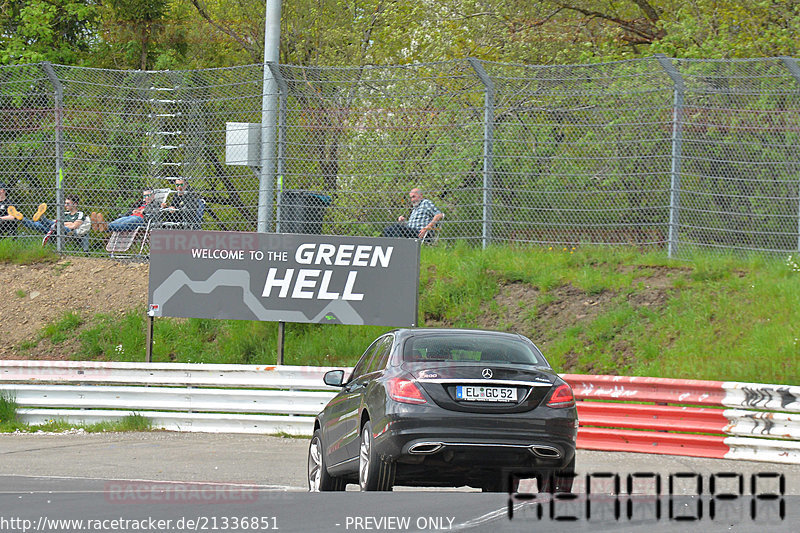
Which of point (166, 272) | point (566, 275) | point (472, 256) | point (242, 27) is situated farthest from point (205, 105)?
point (242, 27)

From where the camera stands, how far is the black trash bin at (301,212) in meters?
17.9

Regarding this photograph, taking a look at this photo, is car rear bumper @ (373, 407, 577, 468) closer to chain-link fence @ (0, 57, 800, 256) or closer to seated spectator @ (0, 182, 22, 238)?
chain-link fence @ (0, 57, 800, 256)

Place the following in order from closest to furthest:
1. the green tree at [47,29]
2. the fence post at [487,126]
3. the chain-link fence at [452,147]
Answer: the chain-link fence at [452,147], the fence post at [487,126], the green tree at [47,29]

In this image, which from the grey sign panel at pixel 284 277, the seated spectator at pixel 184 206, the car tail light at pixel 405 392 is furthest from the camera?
the seated spectator at pixel 184 206

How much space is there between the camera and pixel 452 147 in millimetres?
17422

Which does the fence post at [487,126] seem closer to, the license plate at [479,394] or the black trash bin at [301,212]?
the black trash bin at [301,212]

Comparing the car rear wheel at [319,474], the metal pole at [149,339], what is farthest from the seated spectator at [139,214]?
the car rear wheel at [319,474]

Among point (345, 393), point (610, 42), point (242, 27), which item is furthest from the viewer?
point (242, 27)

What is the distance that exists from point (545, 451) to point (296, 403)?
6967mm

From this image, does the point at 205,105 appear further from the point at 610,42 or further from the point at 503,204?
the point at 610,42

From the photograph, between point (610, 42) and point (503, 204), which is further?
point (610, 42)

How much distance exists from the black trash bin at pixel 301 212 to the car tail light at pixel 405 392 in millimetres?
9150

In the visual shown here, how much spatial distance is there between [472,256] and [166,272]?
14.8 feet

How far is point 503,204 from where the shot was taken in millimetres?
17547
